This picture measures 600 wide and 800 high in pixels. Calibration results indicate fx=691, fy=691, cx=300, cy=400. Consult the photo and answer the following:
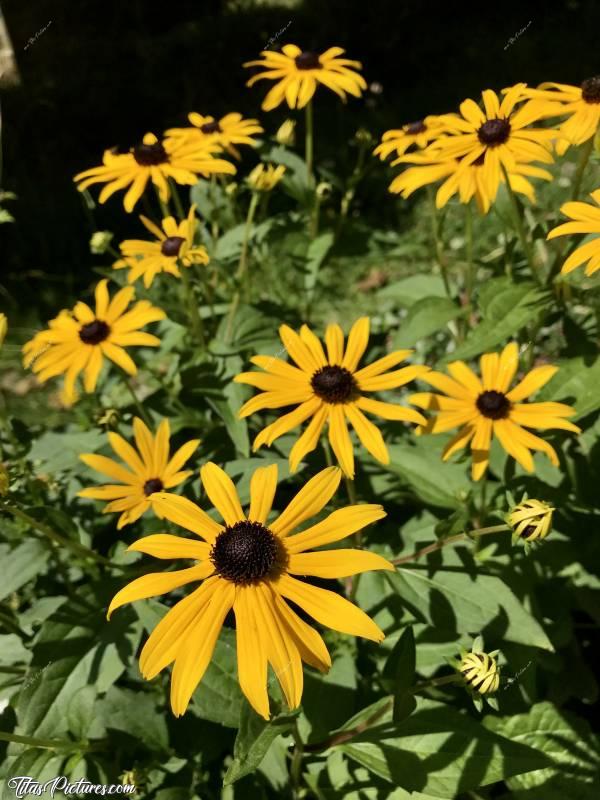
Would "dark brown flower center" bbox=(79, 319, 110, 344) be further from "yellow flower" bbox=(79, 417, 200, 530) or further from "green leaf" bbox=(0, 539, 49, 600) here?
"green leaf" bbox=(0, 539, 49, 600)

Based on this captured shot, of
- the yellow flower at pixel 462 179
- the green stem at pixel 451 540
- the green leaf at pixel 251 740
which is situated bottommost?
the green leaf at pixel 251 740

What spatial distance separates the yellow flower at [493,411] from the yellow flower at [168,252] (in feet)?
2.23

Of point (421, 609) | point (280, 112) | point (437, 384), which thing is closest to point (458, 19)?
point (280, 112)

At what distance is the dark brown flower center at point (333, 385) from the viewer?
1.52m

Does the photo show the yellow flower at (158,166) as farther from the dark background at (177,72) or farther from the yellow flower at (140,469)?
the dark background at (177,72)

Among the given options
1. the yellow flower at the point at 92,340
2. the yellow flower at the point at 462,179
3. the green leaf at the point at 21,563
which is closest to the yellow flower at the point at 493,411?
the yellow flower at the point at 462,179

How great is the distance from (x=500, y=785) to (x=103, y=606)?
4.03 feet

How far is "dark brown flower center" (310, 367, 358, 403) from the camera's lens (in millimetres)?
1521

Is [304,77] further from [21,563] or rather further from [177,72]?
[177,72]

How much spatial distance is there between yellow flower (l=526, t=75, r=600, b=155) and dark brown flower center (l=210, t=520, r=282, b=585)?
113 centimetres

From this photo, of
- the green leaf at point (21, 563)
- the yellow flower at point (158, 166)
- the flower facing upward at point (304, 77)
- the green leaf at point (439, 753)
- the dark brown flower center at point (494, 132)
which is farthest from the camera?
the flower facing upward at point (304, 77)

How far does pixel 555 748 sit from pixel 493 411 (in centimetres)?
89

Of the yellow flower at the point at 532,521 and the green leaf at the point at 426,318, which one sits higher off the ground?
the green leaf at the point at 426,318

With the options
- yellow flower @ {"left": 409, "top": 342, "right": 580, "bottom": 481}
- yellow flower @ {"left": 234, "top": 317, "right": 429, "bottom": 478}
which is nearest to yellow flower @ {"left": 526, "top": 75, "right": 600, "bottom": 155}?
yellow flower @ {"left": 409, "top": 342, "right": 580, "bottom": 481}
